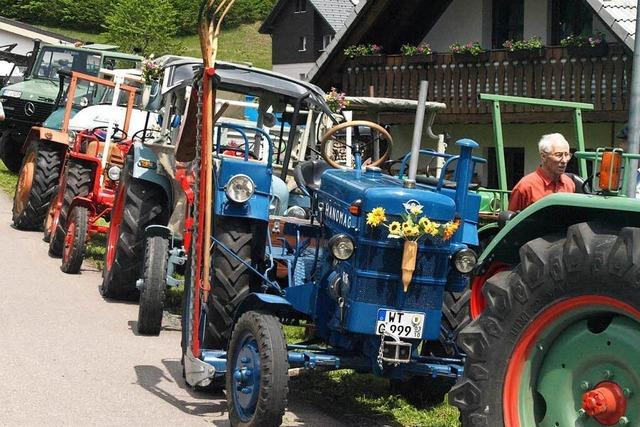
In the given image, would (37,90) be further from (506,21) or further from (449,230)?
(449,230)

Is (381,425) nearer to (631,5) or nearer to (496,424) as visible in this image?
(496,424)

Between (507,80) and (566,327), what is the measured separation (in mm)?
16963

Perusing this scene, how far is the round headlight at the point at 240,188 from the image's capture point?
7289 millimetres

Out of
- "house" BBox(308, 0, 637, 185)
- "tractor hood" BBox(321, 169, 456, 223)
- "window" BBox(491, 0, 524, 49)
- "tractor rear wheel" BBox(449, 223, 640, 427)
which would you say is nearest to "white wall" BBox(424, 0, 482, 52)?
"house" BBox(308, 0, 637, 185)

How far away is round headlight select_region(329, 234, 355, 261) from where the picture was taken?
19.9ft

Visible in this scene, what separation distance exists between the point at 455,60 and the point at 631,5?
13.4 feet

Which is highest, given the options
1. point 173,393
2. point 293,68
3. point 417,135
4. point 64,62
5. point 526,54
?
point 293,68

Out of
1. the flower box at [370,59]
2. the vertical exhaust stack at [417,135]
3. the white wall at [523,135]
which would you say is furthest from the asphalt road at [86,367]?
the flower box at [370,59]

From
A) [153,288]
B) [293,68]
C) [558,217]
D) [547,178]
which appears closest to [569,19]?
[547,178]

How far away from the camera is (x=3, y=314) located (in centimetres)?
941

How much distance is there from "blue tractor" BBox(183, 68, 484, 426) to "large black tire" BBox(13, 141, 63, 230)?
24.7 feet

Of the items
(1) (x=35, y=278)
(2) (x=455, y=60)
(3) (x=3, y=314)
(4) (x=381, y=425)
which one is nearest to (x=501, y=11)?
(2) (x=455, y=60)

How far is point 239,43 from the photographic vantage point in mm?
67562

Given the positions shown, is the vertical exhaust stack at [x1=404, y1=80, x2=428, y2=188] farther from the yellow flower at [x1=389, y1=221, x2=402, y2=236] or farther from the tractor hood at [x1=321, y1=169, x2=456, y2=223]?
the yellow flower at [x1=389, y1=221, x2=402, y2=236]
